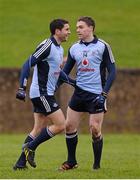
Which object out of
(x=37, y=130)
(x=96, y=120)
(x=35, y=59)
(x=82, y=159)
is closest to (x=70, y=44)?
(x=82, y=159)

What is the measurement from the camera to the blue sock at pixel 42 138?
1335 centimetres

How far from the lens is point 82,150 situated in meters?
18.9

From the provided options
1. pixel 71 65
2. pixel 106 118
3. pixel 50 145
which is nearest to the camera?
pixel 71 65

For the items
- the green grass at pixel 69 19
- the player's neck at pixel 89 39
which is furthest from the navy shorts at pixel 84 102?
the green grass at pixel 69 19

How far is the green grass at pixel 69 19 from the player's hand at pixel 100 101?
18.7 metres

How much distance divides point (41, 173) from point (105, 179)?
49.4 inches

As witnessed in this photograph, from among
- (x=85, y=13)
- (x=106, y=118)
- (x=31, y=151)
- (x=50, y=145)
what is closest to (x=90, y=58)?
(x=31, y=151)

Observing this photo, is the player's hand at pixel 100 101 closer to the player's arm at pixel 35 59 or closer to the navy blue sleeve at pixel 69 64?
the navy blue sleeve at pixel 69 64

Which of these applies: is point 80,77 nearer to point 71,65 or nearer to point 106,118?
point 71,65

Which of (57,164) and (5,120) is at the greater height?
(57,164)

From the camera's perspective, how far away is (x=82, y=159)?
16.1m

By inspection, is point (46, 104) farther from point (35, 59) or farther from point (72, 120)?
point (35, 59)

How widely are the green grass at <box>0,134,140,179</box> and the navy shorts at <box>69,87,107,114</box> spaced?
920 millimetres

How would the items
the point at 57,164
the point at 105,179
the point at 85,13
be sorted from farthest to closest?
the point at 85,13 → the point at 57,164 → the point at 105,179
